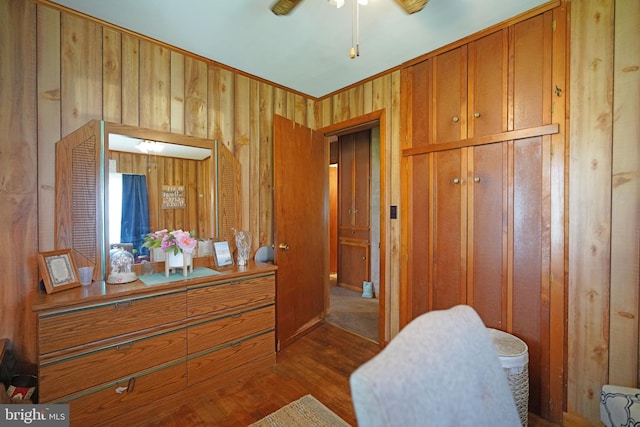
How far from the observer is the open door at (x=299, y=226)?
252cm

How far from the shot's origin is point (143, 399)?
1.63 metres

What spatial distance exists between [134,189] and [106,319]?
886 millimetres

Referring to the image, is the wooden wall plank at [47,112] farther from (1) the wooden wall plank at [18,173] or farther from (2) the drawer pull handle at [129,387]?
(2) the drawer pull handle at [129,387]

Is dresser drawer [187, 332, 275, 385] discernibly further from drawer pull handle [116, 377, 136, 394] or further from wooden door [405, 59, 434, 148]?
wooden door [405, 59, 434, 148]

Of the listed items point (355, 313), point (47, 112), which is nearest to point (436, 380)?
point (47, 112)

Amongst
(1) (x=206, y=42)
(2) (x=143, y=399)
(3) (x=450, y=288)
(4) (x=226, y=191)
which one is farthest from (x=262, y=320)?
(1) (x=206, y=42)

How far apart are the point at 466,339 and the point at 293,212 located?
6.94 feet

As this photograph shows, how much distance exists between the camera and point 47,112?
167 cm

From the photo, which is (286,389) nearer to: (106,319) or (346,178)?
(106,319)

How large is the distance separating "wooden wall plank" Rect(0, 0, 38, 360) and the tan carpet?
2500 mm

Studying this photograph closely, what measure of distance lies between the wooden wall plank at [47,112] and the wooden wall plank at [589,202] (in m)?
3.08

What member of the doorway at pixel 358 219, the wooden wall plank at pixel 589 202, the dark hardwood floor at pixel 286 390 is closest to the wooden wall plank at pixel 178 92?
the dark hardwood floor at pixel 286 390

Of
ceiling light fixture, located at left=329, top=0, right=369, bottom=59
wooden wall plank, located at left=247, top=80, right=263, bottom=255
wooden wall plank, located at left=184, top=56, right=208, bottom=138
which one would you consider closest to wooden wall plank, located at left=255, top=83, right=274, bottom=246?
wooden wall plank, located at left=247, top=80, right=263, bottom=255

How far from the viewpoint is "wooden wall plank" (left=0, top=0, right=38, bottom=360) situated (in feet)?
5.08
